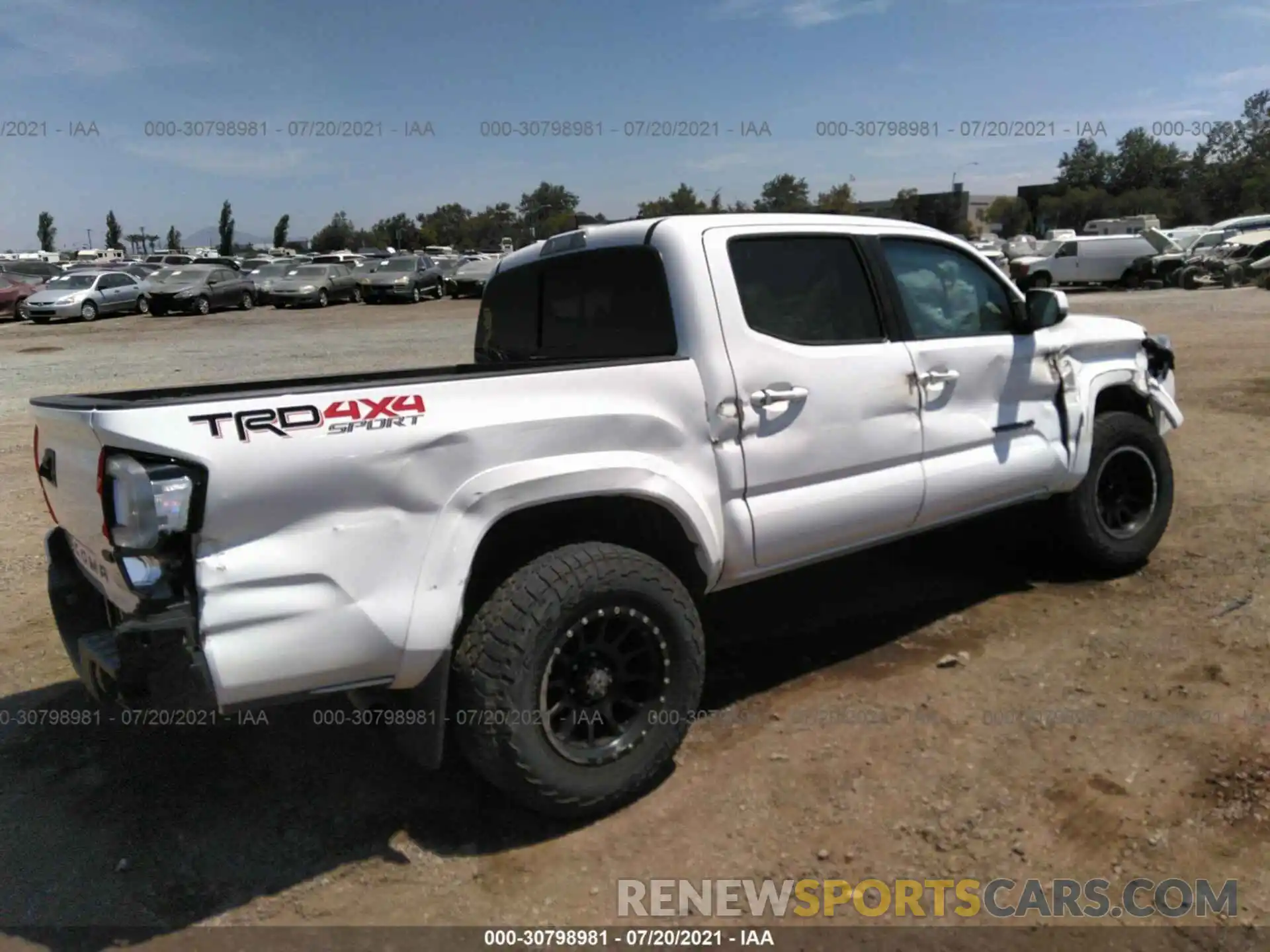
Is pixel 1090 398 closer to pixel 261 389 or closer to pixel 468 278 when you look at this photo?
pixel 261 389

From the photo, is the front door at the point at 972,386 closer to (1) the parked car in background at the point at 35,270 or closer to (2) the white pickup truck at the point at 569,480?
(2) the white pickup truck at the point at 569,480

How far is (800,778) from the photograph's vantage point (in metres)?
3.46

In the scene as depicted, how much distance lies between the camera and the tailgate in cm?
269

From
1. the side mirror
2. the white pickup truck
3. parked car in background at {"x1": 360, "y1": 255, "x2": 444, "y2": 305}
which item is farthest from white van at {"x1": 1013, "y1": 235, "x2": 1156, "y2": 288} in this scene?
the white pickup truck

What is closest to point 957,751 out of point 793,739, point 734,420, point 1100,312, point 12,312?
point 793,739

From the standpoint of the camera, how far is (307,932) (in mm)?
2771

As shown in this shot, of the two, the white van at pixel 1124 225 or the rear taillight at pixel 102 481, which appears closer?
the rear taillight at pixel 102 481

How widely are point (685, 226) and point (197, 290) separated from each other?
1193 inches

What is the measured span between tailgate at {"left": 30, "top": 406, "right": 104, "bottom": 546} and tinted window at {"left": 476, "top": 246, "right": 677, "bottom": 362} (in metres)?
1.87

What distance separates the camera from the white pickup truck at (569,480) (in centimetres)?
257

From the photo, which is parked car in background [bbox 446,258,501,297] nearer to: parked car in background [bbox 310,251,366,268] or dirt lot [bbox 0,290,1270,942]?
parked car in background [bbox 310,251,366,268]

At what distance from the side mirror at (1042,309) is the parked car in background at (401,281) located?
101 feet

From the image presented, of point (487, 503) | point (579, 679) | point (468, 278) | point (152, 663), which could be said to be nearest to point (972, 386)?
point (579, 679)

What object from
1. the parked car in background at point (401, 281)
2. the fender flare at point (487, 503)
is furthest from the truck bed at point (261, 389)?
the parked car in background at point (401, 281)
